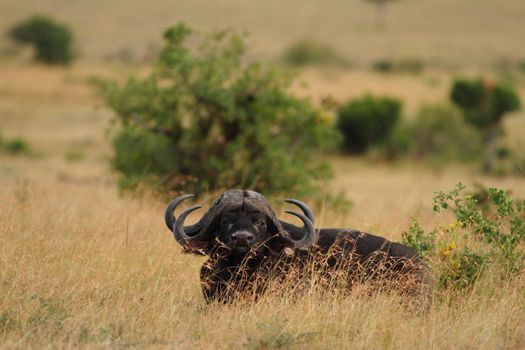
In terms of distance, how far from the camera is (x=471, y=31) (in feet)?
293

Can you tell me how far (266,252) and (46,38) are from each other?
47.8 m

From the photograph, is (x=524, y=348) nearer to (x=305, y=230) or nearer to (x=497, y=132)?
(x=305, y=230)

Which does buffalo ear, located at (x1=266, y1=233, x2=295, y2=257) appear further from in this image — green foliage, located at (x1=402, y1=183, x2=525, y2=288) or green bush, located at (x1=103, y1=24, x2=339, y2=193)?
green bush, located at (x1=103, y1=24, x2=339, y2=193)

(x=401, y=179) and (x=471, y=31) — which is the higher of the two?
(x=471, y=31)

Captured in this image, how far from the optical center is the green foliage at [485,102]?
30016mm

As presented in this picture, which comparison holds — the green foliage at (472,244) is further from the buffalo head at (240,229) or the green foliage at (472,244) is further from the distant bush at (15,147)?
the distant bush at (15,147)

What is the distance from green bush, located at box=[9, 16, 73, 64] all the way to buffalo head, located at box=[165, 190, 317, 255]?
46271 millimetres

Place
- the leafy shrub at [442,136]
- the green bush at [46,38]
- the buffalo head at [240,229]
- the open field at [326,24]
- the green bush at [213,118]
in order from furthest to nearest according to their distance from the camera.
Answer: the open field at [326,24] < the green bush at [46,38] < the leafy shrub at [442,136] < the green bush at [213,118] < the buffalo head at [240,229]

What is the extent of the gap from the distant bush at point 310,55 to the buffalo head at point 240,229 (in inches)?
2224

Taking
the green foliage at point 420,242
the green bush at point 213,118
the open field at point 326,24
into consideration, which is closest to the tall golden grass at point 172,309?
the green foliage at point 420,242

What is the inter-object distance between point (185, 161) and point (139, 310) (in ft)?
26.8

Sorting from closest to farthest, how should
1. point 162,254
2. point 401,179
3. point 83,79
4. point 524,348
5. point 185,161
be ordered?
point 524,348
point 162,254
point 185,161
point 401,179
point 83,79

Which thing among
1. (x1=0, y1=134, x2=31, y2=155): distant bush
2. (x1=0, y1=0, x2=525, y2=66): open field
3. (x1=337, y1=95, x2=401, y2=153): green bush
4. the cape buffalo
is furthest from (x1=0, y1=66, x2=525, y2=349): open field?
(x1=0, y1=0, x2=525, y2=66): open field

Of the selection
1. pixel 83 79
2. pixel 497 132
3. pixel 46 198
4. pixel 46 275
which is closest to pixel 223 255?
pixel 46 275
